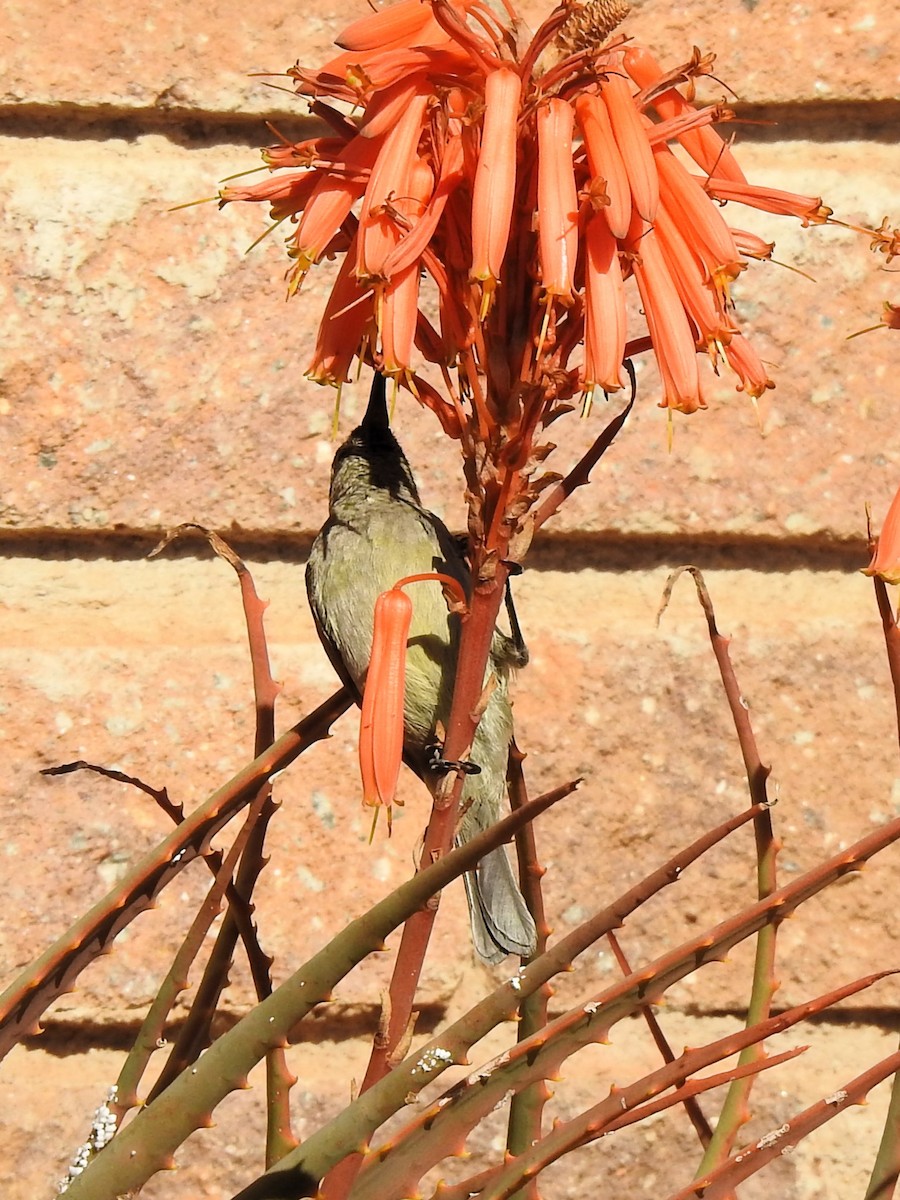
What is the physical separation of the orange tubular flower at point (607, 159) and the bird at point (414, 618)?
0.39 meters

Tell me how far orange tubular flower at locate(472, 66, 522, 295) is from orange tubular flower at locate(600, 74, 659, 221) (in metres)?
0.04

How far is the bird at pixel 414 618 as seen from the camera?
861mm

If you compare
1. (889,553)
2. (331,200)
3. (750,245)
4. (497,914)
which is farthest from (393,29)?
(497,914)

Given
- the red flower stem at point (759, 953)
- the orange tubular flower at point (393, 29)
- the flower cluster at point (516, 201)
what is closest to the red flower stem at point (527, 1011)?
the red flower stem at point (759, 953)

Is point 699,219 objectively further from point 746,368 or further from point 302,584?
point 302,584

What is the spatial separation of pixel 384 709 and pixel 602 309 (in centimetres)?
16

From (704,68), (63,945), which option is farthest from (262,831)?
(704,68)

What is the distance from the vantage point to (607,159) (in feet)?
1.62

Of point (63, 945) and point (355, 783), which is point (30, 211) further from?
point (63, 945)

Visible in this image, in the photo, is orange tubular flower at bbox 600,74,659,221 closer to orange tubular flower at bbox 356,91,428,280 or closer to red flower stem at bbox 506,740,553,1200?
orange tubular flower at bbox 356,91,428,280

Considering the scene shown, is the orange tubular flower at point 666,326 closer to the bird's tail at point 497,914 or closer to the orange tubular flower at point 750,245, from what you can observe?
the orange tubular flower at point 750,245

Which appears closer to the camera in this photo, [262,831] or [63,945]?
[63,945]

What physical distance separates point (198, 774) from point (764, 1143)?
0.55 meters

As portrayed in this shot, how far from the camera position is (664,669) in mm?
968
